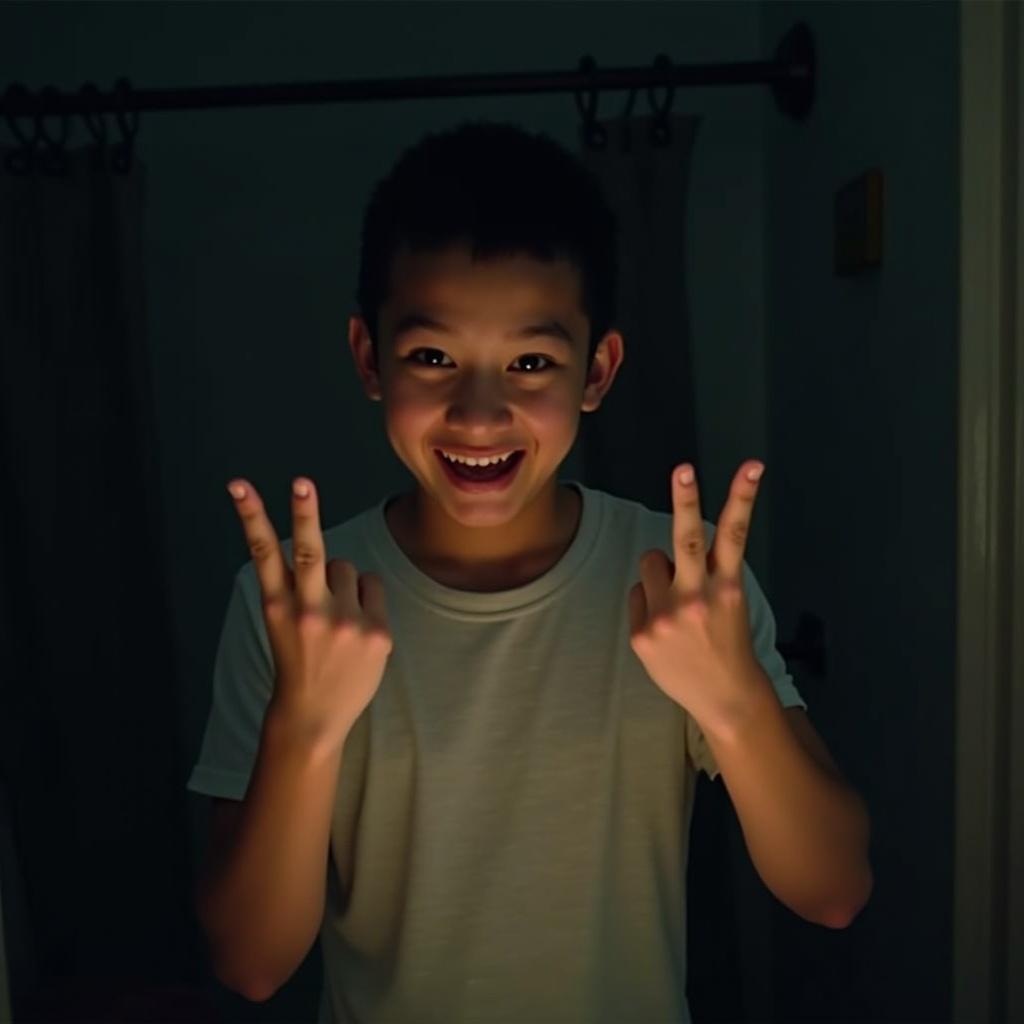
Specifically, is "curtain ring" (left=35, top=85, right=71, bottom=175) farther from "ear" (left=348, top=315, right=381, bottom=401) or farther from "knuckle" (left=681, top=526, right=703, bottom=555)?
"knuckle" (left=681, top=526, right=703, bottom=555)

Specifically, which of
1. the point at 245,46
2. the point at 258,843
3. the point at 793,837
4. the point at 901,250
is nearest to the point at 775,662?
the point at 793,837

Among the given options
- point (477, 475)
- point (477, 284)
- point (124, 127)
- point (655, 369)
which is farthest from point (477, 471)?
point (124, 127)

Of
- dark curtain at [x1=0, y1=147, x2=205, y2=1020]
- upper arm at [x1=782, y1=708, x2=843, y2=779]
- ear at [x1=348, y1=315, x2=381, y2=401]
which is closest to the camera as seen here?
upper arm at [x1=782, y1=708, x2=843, y2=779]

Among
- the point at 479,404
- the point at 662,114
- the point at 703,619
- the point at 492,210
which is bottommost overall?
the point at 703,619

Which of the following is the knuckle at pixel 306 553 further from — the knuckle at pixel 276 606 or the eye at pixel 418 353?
the eye at pixel 418 353

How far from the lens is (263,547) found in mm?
684

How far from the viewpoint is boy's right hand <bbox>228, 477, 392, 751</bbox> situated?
2.24 ft

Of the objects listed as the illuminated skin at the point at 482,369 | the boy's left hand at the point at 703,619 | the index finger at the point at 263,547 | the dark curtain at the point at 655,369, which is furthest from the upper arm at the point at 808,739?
the dark curtain at the point at 655,369

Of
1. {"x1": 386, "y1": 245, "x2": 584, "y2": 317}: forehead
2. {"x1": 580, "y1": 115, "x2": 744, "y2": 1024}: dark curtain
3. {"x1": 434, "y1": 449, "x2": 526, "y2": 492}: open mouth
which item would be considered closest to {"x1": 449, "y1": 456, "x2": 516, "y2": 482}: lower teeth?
{"x1": 434, "y1": 449, "x2": 526, "y2": 492}: open mouth

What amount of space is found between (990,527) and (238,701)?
529mm

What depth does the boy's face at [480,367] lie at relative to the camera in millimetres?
818

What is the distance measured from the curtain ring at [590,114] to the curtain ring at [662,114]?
0.21 feet

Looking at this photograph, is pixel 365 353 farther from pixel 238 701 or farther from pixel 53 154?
pixel 53 154

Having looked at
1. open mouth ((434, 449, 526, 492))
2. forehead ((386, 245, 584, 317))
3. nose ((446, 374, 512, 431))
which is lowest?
open mouth ((434, 449, 526, 492))
